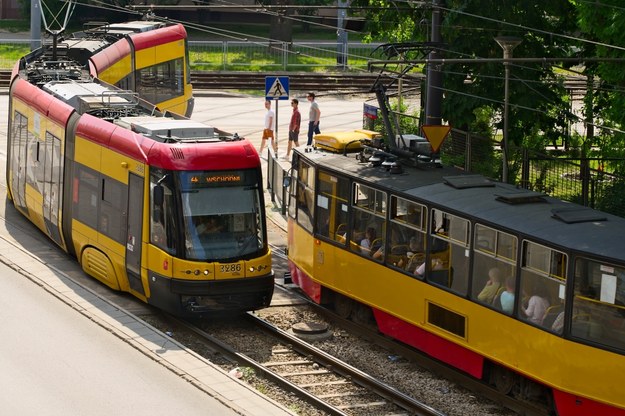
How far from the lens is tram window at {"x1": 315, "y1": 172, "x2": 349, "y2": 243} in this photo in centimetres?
2016

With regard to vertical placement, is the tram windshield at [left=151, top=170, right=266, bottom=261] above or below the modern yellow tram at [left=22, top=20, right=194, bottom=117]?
below

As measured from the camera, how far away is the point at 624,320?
1499 cm

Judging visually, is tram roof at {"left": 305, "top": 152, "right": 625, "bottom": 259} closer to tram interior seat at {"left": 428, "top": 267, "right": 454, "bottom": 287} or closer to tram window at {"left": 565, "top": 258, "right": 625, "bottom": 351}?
tram window at {"left": 565, "top": 258, "right": 625, "bottom": 351}

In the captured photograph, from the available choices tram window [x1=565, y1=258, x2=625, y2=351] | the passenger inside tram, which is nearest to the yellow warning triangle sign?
the passenger inside tram

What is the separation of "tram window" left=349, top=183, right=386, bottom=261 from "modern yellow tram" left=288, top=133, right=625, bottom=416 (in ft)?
0.07

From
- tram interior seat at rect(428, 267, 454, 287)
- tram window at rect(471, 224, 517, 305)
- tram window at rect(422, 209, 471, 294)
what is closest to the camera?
tram window at rect(471, 224, 517, 305)

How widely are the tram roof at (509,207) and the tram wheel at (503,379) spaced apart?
1.99 meters

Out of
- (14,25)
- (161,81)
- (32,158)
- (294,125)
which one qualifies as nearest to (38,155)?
(32,158)


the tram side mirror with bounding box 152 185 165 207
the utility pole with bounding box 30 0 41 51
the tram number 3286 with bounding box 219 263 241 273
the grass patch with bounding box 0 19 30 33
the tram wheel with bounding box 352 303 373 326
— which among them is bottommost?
the tram wheel with bounding box 352 303 373 326

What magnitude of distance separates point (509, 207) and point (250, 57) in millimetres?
36622

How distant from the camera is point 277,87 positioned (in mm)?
29594

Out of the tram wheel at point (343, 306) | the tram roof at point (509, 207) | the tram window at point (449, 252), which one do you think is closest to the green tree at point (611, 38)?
the tram roof at point (509, 207)

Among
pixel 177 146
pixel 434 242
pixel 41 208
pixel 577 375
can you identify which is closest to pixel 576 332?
pixel 577 375

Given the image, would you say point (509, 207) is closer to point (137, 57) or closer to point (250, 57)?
point (137, 57)
